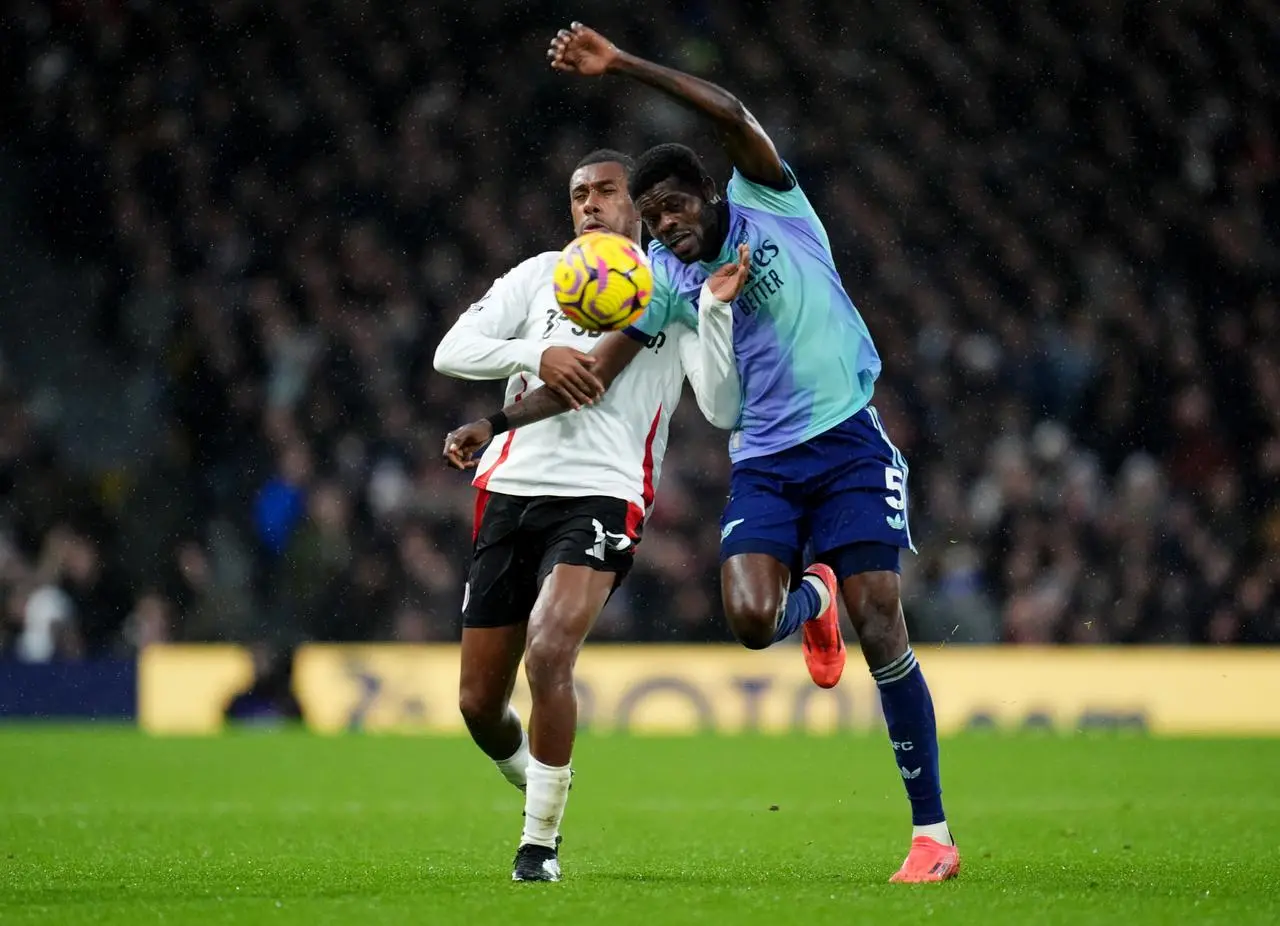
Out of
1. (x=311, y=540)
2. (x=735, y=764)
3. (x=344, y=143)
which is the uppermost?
(x=344, y=143)

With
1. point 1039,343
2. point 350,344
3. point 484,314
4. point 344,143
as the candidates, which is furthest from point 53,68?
point 484,314

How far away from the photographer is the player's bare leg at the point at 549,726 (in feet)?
18.7

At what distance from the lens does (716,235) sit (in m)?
6.08

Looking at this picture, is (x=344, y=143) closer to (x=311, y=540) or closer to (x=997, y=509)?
(x=311, y=540)

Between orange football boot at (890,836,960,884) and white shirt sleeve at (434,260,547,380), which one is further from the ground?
white shirt sleeve at (434,260,547,380)

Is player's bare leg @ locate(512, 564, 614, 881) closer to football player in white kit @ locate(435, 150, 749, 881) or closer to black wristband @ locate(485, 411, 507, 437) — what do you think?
football player in white kit @ locate(435, 150, 749, 881)

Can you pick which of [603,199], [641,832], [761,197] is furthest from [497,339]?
[641,832]

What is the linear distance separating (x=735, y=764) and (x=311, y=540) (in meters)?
5.00

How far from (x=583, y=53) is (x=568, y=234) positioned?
12916 millimetres

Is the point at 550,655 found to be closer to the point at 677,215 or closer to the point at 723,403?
the point at 723,403

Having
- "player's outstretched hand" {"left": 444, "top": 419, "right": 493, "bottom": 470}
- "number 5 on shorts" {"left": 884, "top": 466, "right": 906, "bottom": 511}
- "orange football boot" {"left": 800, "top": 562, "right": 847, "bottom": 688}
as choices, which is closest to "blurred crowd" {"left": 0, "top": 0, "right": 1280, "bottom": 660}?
"orange football boot" {"left": 800, "top": 562, "right": 847, "bottom": 688}

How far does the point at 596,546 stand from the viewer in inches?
237

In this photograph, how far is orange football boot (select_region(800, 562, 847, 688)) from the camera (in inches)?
257

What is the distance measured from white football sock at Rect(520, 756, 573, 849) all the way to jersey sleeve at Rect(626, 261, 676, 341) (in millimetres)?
1513
